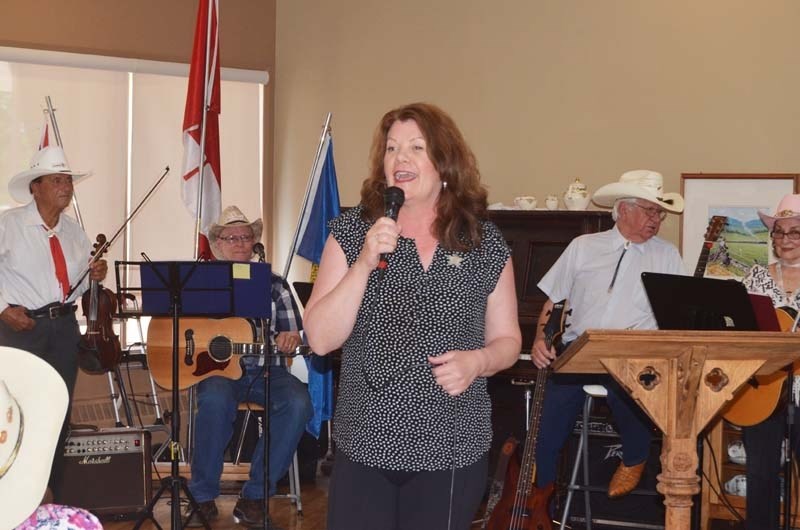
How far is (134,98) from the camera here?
654cm

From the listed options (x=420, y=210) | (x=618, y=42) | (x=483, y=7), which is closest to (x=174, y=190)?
(x=483, y=7)

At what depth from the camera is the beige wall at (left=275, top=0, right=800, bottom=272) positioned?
5.71m

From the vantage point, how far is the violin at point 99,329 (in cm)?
514

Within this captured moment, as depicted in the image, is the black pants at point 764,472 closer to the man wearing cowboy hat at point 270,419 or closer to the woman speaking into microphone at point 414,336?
the man wearing cowboy hat at point 270,419

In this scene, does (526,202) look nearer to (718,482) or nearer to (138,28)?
(718,482)

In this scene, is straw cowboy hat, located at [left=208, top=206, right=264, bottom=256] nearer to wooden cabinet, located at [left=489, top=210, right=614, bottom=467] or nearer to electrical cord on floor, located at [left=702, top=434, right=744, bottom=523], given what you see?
wooden cabinet, located at [left=489, top=210, right=614, bottom=467]

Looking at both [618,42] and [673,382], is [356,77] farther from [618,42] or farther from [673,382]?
[673,382]

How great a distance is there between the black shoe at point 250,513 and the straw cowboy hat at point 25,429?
3501mm

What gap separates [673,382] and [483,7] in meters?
4.58

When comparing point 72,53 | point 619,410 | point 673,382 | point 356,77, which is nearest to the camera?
point 673,382

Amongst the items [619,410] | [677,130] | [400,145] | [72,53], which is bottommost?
[619,410]

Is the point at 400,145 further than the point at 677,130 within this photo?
No

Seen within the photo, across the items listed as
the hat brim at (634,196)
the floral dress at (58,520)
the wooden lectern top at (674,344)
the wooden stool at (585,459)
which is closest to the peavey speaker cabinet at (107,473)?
the wooden stool at (585,459)

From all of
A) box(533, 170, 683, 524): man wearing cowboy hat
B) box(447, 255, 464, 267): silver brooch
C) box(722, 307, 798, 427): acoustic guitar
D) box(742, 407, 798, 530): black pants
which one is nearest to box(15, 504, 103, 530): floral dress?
box(447, 255, 464, 267): silver brooch
